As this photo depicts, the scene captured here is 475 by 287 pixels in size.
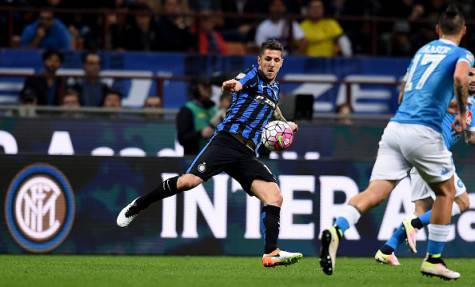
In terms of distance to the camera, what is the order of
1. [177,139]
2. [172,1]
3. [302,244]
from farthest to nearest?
[172,1]
[177,139]
[302,244]

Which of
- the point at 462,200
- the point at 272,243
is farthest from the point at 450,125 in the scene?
the point at 272,243

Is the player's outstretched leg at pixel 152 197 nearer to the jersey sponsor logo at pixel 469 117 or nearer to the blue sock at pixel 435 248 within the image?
the blue sock at pixel 435 248

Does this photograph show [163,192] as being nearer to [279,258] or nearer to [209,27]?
[279,258]

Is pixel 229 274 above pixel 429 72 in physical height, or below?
below

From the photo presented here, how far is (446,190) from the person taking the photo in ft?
30.8

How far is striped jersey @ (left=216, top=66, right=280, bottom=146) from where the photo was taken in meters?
10.6

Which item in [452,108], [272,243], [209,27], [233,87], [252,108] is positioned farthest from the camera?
[209,27]

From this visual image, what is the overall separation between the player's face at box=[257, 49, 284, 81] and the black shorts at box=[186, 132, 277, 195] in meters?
0.69

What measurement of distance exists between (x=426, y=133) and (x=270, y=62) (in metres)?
1.95

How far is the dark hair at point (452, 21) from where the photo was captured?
9172 millimetres

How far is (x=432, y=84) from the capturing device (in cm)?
921

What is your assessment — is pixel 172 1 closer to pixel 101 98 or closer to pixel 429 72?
pixel 101 98

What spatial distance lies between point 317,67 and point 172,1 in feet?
7.95

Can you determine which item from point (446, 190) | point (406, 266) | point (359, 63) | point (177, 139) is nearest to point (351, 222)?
point (446, 190)
